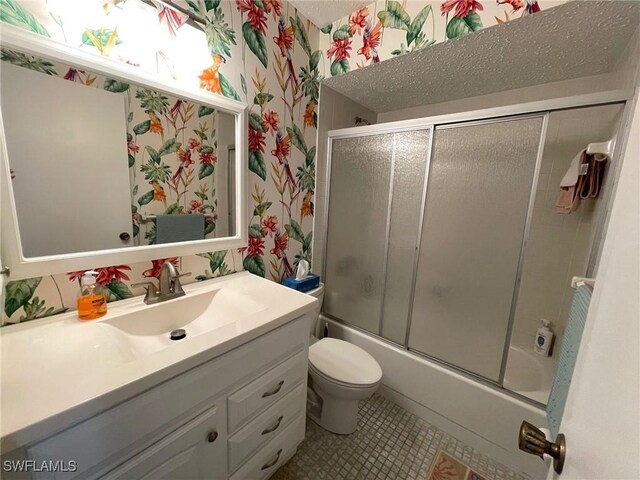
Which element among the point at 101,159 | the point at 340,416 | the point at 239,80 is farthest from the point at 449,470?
the point at 239,80

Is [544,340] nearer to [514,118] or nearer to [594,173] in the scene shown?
Result: [594,173]

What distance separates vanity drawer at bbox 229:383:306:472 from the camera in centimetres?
97

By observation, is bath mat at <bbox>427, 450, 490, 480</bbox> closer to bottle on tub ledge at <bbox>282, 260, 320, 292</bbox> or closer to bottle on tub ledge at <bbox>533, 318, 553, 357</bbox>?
bottle on tub ledge at <bbox>533, 318, 553, 357</bbox>

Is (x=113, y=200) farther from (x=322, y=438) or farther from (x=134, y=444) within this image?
(x=322, y=438)

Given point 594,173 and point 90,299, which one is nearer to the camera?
point 90,299

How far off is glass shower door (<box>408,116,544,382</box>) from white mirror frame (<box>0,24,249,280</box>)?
1236mm

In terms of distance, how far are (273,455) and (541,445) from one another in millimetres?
1068

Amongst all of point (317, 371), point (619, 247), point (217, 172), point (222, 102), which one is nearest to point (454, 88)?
point (222, 102)

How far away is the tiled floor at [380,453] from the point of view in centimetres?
131

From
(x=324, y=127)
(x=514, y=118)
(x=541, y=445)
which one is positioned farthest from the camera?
(x=324, y=127)

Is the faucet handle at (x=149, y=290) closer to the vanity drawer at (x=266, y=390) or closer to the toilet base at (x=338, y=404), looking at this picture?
the vanity drawer at (x=266, y=390)

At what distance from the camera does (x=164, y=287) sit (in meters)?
1.15

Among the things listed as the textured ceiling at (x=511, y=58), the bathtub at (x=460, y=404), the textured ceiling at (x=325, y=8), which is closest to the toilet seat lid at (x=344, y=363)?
the bathtub at (x=460, y=404)

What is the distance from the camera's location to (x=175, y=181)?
47.7 inches
